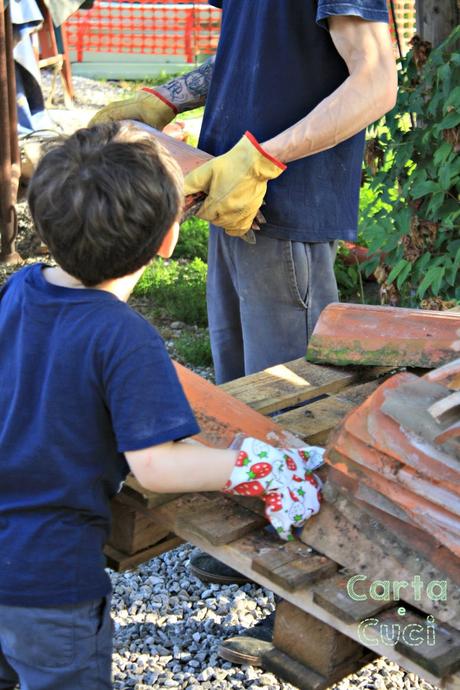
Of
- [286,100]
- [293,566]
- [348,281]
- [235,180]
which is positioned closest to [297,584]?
[293,566]

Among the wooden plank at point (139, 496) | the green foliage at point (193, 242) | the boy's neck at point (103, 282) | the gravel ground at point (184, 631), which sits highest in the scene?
the boy's neck at point (103, 282)

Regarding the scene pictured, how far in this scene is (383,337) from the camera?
7.99 ft

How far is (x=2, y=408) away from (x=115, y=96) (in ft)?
36.5

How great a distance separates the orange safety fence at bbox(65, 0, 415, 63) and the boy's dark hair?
1267 cm

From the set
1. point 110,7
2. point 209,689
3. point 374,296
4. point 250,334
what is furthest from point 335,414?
point 110,7

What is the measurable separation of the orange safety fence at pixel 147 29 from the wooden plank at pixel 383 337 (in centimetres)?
1206

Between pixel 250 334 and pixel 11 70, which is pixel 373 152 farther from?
pixel 11 70

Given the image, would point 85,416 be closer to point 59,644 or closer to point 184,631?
point 59,644

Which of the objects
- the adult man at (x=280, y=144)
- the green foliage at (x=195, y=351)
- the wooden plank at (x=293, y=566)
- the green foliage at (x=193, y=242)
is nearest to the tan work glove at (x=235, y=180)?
the adult man at (x=280, y=144)

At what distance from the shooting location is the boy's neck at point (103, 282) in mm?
1792

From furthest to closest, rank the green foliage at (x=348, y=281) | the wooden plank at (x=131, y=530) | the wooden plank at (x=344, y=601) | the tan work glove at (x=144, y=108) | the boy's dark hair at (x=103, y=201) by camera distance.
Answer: the green foliage at (x=348, y=281)
the tan work glove at (x=144, y=108)
the wooden plank at (x=131, y=530)
the boy's dark hair at (x=103, y=201)
the wooden plank at (x=344, y=601)

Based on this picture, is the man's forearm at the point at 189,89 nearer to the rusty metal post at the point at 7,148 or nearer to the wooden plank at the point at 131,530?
the wooden plank at the point at 131,530

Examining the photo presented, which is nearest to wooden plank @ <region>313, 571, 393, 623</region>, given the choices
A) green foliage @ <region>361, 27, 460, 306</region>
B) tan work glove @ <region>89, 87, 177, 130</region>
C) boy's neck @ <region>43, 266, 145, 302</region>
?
boy's neck @ <region>43, 266, 145, 302</region>

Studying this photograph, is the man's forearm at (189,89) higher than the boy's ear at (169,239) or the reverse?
higher
